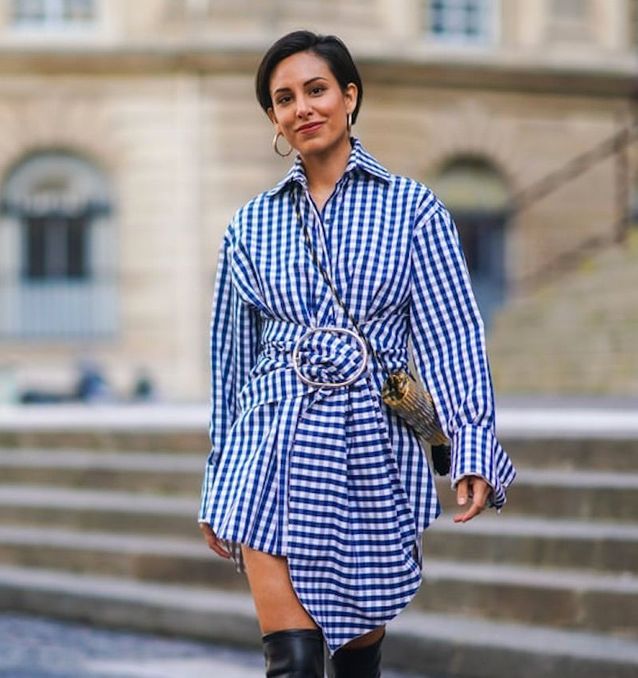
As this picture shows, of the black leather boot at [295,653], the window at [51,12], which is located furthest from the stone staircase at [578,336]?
the black leather boot at [295,653]

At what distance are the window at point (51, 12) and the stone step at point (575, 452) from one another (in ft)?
56.1

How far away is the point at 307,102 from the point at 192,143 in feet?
63.1

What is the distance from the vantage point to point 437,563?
22.9ft

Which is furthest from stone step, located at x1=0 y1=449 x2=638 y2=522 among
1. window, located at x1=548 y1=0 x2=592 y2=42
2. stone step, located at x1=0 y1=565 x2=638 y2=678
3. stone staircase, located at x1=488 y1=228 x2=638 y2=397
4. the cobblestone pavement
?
window, located at x1=548 y1=0 x2=592 y2=42

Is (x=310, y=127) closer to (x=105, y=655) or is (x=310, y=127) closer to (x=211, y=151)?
(x=105, y=655)

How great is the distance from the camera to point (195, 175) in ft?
74.8

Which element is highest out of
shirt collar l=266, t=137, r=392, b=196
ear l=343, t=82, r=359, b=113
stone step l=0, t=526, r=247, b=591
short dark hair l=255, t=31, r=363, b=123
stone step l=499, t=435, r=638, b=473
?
short dark hair l=255, t=31, r=363, b=123

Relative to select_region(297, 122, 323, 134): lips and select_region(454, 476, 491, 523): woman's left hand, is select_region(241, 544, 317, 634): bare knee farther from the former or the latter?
select_region(297, 122, 323, 134): lips

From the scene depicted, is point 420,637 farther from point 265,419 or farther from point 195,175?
point 195,175

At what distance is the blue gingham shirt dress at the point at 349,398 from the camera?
3.67m

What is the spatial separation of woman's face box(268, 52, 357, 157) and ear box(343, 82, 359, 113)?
0.04 m

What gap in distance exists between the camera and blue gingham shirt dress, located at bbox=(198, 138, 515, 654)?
3.67 m

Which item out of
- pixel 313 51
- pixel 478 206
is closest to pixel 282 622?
pixel 313 51

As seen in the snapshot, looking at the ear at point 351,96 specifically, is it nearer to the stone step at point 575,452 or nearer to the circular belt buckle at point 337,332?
the circular belt buckle at point 337,332
